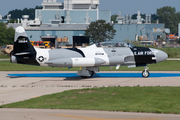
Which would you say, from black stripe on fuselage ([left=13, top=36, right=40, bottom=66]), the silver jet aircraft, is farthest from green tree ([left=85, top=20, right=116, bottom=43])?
the silver jet aircraft

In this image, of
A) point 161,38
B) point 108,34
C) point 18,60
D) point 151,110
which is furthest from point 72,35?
point 151,110

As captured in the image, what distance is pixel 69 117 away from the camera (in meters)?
11.5

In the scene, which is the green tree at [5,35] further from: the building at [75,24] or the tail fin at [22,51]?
the tail fin at [22,51]

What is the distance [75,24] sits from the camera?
347 feet

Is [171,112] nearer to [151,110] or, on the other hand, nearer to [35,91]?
[151,110]

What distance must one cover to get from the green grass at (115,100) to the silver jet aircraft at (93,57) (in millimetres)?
6096

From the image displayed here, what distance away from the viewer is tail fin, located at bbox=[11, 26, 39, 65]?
24.8 meters

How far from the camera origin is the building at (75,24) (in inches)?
3814

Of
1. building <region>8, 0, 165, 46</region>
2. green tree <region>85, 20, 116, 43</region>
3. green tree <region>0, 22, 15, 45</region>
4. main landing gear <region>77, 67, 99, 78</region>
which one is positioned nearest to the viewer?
main landing gear <region>77, 67, 99, 78</region>

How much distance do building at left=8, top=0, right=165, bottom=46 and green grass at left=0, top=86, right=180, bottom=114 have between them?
79.7m

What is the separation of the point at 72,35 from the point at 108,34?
1110 centimetres

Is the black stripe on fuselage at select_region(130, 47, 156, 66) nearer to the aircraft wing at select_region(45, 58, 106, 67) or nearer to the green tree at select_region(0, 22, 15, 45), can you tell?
the aircraft wing at select_region(45, 58, 106, 67)

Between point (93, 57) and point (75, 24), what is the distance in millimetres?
82692

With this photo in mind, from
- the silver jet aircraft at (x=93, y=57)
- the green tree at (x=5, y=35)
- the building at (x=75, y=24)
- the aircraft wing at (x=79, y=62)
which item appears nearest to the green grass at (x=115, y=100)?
the aircraft wing at (x=79, y=62)
